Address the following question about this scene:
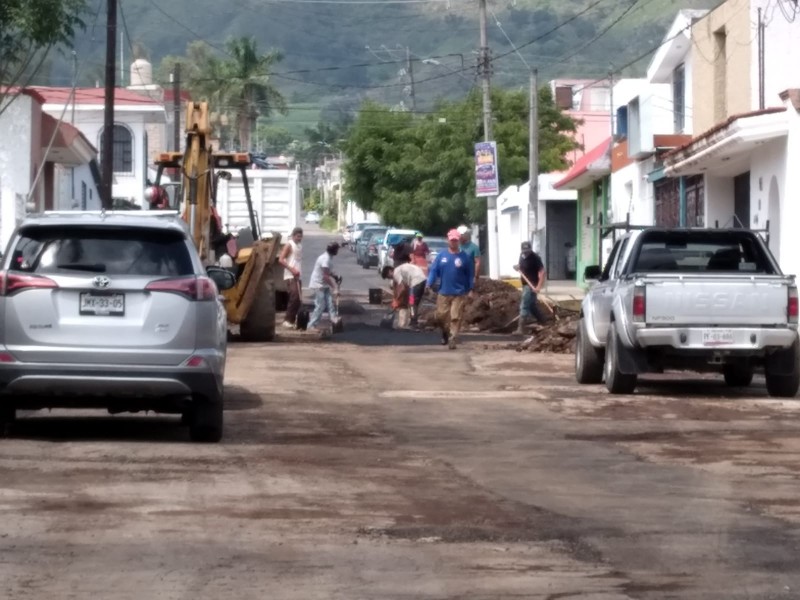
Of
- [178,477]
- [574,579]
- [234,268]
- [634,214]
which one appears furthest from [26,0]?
[634,214]

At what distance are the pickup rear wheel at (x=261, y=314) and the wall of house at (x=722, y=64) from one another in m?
11.6

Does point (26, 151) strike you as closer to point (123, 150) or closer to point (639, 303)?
point (639, 303)

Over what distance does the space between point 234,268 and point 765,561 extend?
17179 millimetres

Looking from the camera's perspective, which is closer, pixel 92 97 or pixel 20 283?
pixel 20 283

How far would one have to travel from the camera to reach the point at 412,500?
10203 mm

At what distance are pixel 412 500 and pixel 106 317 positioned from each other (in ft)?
11.0

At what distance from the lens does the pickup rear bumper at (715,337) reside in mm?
16922

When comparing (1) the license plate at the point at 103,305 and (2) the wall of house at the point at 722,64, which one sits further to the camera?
(2) the wall of house at the point at 722,64

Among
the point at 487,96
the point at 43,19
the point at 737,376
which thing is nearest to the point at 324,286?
the point at 43,19

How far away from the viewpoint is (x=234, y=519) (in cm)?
933

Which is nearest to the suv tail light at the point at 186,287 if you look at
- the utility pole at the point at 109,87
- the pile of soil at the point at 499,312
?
the pile of soil at the point at 499,312

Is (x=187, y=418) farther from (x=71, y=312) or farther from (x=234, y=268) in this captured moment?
(x=234, y=268)

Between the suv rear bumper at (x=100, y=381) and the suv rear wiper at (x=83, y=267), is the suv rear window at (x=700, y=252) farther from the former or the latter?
the suv rear wiper at (x=83, y=267)

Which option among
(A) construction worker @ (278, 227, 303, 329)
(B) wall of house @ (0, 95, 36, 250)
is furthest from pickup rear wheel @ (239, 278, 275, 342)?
(B) wall of house @ (0, 95, 36, 250)
